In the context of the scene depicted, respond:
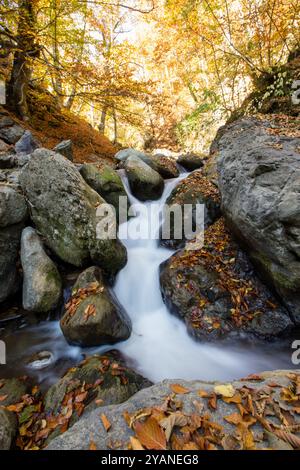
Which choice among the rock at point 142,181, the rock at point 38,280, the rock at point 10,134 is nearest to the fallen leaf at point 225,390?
the rock at point 38,280

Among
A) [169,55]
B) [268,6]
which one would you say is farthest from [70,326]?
[169,55]

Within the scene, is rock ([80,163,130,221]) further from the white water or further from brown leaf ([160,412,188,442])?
brown leaf ([160,412,188,442])

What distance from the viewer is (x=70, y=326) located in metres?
4.05

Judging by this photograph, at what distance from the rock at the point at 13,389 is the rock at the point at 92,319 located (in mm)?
874

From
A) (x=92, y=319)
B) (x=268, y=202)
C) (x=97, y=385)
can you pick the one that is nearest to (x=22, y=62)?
(x=92, y=319)

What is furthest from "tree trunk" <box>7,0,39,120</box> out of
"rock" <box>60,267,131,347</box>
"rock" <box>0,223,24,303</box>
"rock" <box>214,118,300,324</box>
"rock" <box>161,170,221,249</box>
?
"rock" <box>60,267,131,347</box>

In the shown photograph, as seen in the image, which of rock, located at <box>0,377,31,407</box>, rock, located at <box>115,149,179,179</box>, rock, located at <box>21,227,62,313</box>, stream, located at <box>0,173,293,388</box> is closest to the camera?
rock, located at <box>0,377,31,407</box>

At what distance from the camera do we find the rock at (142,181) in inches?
301

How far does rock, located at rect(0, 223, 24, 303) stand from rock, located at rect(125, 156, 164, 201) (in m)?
3.69

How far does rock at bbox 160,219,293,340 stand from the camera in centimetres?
421

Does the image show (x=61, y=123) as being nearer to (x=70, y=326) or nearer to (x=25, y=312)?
(x=25, y=312)

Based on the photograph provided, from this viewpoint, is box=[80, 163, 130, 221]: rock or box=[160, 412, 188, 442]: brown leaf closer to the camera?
box=[160, 412, 188, 442]: brown leaf

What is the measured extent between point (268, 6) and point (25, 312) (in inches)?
403
